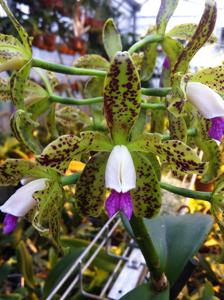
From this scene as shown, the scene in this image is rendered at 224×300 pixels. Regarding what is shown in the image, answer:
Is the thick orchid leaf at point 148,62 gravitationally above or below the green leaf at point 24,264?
above

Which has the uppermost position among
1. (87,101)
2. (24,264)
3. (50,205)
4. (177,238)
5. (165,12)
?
(165,12)

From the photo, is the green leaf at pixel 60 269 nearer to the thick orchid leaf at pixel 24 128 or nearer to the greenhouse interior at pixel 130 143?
the greenhouse interior at pixel 130 143

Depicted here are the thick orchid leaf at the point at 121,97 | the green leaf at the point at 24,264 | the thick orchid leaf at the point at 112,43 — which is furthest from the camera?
the green leaf at the point at 24,264

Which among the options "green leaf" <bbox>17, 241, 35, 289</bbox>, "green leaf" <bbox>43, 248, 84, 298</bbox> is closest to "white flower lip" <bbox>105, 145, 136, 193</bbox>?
"green leaf" <bbox>43, 248, 84, 298</bbox>

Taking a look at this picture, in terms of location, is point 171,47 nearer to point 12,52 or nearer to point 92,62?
point 92,62

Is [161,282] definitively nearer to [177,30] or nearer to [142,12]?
[177,30]

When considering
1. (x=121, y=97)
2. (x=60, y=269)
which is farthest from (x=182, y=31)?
(x=60, y=269)

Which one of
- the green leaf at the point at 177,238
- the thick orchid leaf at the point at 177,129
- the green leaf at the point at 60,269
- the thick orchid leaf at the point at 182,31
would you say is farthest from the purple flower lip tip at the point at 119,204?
the green leaf at the point at 60,269
